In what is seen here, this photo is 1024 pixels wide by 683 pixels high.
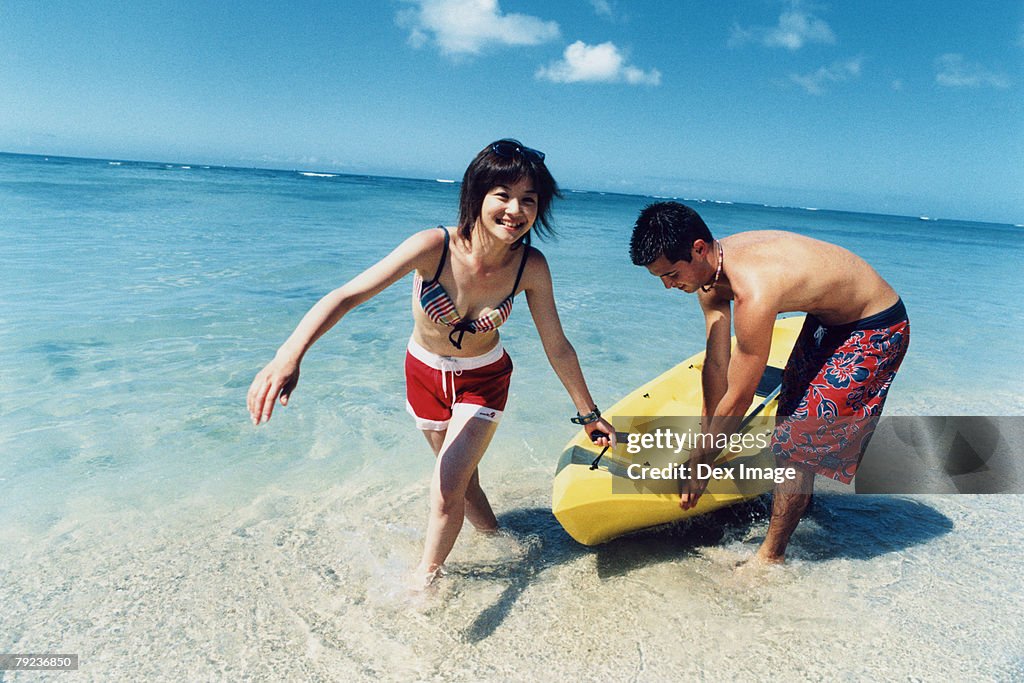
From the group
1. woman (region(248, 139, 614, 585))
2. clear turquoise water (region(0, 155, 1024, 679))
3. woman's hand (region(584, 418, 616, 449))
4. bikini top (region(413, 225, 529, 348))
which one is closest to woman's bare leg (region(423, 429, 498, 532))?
clear turquoise water (region(0, 155, 1024, 679))

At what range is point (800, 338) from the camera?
9.86ft

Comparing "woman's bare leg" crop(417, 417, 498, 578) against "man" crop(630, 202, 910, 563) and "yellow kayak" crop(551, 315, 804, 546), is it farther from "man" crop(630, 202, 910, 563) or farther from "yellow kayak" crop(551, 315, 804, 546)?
"man" crop(630, 202, 910, 563)

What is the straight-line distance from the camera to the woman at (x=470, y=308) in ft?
7.63

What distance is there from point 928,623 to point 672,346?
4.62m

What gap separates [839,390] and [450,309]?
165 centimetres

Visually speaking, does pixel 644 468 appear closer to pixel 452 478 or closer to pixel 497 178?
pixel 452 478

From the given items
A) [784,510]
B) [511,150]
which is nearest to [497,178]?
[511,150]

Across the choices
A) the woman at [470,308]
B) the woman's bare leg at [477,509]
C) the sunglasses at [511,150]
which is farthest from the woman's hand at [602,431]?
the sunglasses at [511,150]

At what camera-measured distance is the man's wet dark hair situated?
2531 millimetres

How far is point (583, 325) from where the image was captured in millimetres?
7832

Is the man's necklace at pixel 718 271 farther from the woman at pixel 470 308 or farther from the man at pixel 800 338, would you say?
the woman at pixel 470 308

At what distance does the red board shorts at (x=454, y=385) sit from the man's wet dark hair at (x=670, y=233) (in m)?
0.73

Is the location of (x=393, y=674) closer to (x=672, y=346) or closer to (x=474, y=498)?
(x=474, y=498)

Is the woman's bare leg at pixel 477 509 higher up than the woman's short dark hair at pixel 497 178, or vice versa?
the woman's short dark hair at pixel 497 178
